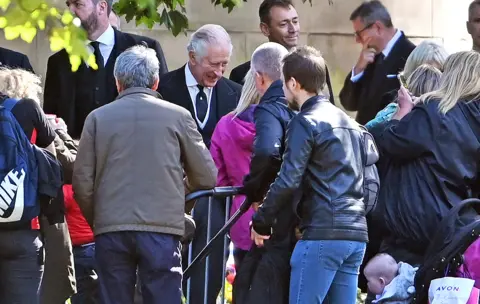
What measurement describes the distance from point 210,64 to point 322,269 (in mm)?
2541

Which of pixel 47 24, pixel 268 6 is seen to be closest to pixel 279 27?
pixel 268 6

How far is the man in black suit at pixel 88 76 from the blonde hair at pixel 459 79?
2714 millimetres

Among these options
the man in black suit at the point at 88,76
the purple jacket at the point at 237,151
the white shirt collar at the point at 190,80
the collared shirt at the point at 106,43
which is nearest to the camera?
the purple jacket at the point at 237,151

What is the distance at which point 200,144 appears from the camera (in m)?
8.17

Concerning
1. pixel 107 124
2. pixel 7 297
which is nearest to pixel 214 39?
pixel 107 124

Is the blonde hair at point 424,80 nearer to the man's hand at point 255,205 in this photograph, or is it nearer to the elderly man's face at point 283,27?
the man's hand at point 255,205

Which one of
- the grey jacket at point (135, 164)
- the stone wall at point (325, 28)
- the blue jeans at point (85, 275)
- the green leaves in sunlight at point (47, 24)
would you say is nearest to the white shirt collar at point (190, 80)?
the blue jeans at point (85, 275)

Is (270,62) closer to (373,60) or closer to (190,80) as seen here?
(190,80)

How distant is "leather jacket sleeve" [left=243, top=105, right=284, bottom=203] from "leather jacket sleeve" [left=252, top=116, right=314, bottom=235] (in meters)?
0.37

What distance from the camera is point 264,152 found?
8109mm

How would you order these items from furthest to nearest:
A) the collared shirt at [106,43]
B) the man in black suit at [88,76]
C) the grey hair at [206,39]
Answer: the collared shirt at [106,43], the man in black suit at [88,76], the grey hair at [206,39]

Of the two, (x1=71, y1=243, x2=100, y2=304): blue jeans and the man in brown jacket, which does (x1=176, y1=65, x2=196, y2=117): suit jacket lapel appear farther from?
the man in brown jacket

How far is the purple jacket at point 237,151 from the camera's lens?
8.70 m

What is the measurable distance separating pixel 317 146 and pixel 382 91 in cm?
313
